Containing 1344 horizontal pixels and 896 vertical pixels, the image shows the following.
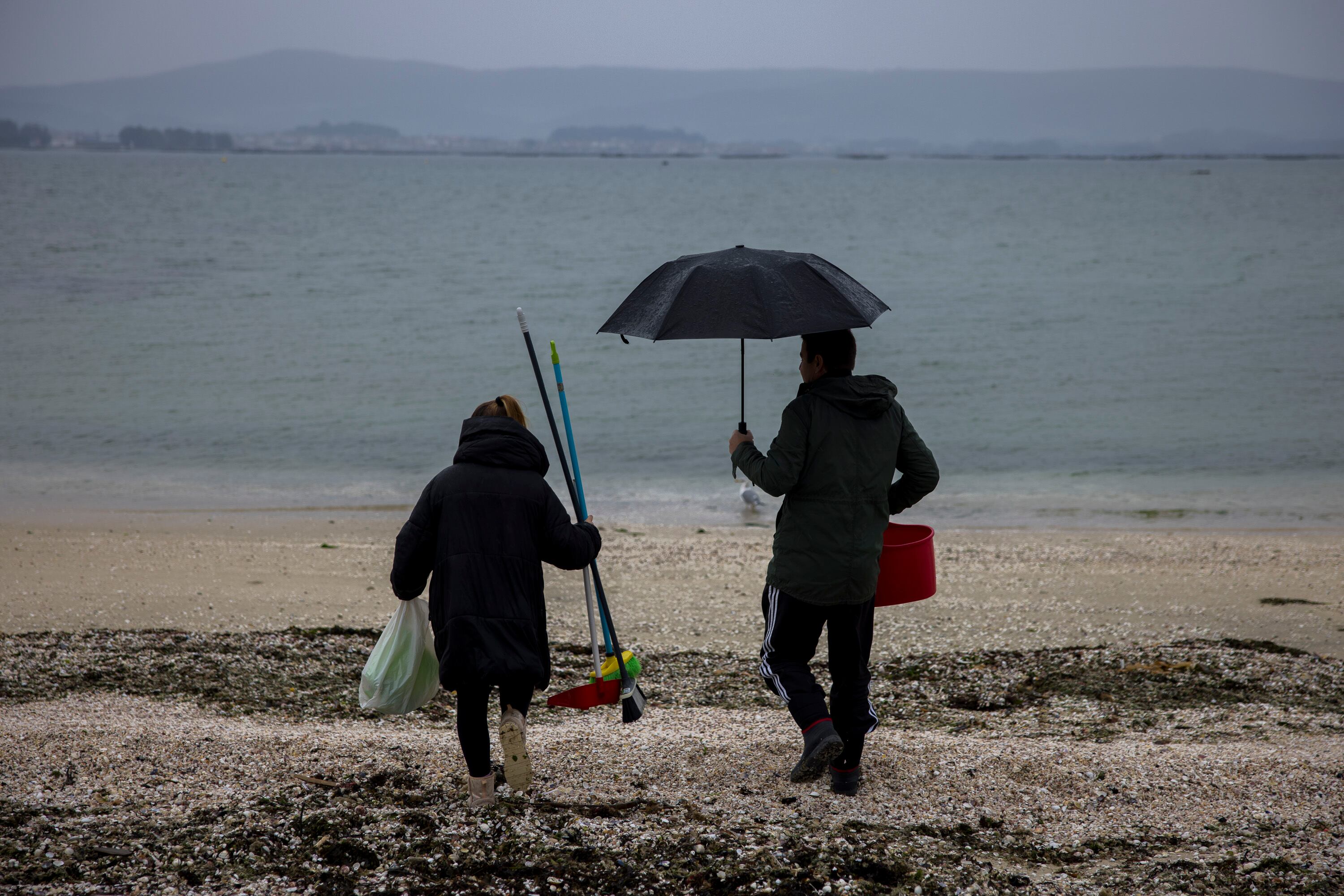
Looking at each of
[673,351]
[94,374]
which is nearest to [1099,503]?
[673,351]

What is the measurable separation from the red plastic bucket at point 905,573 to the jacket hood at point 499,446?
1.38 meters

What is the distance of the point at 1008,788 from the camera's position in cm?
423

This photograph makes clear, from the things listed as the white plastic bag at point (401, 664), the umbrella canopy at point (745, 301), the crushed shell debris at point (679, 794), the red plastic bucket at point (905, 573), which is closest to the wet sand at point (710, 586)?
the crushed shell debris at point (679, 794)

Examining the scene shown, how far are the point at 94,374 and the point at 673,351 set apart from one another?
12.1 metres

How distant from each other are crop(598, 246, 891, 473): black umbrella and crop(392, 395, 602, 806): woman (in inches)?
21.7

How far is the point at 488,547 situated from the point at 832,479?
3.97 feet

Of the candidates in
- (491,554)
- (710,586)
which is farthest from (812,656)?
(710,586)

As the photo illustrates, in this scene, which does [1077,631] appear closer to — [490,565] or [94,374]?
[490,565]

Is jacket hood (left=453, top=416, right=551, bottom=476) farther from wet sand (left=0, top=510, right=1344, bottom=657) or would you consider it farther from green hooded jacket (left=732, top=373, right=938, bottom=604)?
wet sand (left=0, top=510, right=1344, bottom=657)

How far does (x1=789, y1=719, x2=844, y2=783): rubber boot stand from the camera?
404 centimetres

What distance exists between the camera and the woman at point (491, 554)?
12.1ft

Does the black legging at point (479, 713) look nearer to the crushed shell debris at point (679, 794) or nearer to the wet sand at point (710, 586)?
the crushed shell debris at point (679, 794)

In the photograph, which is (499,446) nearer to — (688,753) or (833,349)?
(833,349)

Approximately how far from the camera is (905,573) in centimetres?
422
